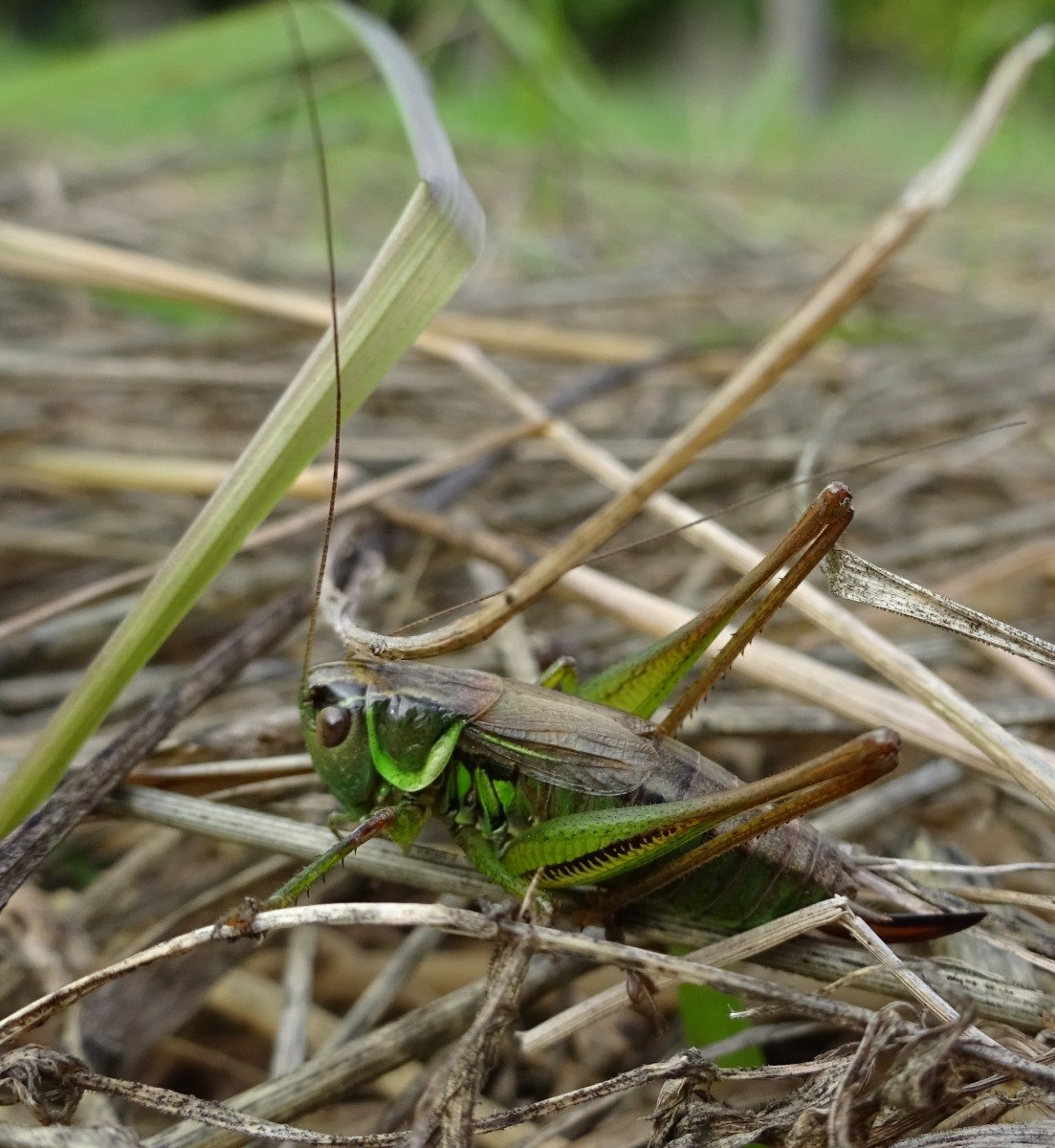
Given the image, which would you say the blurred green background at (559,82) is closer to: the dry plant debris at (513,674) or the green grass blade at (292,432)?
the dry plant debris at (513,674)

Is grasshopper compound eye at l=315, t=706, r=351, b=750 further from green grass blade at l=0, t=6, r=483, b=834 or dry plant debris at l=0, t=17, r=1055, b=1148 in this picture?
green grass blade at l=0, t=6, r=483, b=834

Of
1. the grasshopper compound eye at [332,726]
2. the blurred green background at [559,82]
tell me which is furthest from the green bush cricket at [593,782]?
the blurred green background at [559,82]

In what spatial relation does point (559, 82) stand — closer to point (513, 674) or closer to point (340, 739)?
point (513, 674)

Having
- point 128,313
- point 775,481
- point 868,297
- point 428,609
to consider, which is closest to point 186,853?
point 428,609

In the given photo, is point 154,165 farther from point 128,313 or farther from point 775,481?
point 775,481

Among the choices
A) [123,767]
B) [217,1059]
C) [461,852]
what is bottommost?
[217,1059]
